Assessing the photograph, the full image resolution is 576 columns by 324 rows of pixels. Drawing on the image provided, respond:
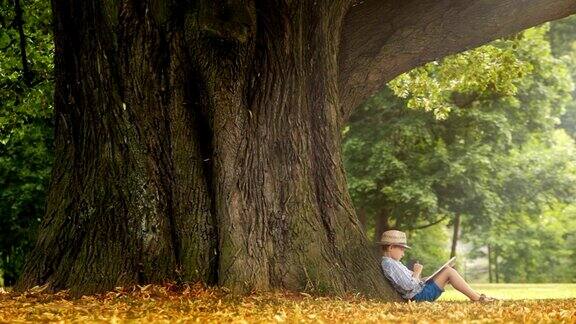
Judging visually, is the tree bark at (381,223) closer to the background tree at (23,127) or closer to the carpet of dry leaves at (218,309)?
the background tree at (23,127)

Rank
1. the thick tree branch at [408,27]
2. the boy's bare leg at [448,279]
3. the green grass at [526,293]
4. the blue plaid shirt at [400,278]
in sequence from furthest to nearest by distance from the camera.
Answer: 1. the green grass at [526,293]
2. the thick tree branch at [408,27]
3. the boy's bare leg at [448,279]
4. the blue plaid shirt at [400,278]

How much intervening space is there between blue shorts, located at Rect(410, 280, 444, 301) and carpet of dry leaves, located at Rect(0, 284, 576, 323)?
5.46 feet

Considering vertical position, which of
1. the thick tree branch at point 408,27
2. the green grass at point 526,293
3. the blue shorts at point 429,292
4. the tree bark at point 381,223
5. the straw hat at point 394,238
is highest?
the thick tree branch at point 408,27

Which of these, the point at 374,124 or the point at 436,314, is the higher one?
the point at 374,124

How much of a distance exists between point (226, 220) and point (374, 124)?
15460mm

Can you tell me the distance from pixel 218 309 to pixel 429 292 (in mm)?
3686

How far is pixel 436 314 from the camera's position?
439cm

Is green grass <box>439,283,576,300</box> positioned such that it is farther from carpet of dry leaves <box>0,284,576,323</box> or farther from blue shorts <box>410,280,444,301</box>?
carpet of dry leaves <box>0,284,576,323</box>

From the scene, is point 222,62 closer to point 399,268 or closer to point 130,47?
point 130,47

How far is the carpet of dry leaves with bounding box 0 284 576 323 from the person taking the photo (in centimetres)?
400

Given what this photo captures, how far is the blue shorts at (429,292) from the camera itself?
735cm

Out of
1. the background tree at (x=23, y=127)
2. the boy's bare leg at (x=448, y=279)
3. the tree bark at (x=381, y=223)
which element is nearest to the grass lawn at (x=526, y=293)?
the tree bark at (x=381, y=223)

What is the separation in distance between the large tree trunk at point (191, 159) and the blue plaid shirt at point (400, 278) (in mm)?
401

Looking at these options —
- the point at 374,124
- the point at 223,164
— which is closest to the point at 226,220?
the point at 223,164
